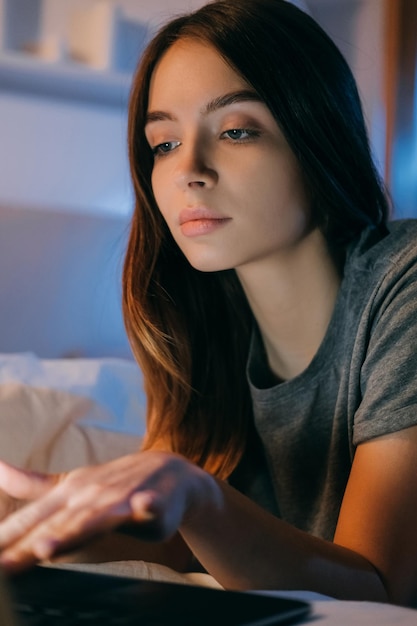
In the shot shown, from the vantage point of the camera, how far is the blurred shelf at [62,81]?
1891mm

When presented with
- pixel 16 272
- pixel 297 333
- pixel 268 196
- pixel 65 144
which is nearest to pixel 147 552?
pixel 297 333

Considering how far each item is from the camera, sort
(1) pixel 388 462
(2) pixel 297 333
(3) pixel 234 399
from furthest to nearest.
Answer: (3) pixel 234 399 → (2) pixel 297 333 → (1) pixel 388 462

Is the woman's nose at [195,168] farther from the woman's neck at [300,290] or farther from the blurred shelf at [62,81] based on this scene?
the blurred shelf at [62,81]

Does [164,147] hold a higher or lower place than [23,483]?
higher

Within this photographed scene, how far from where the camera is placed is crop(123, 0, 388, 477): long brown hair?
1.13 metres

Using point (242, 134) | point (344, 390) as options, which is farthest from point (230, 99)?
point (344, 390)

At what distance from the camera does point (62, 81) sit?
196 centimetres

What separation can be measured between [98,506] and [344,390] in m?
0.59

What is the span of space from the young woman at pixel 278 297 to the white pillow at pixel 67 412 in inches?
4.6

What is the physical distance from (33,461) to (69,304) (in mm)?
777

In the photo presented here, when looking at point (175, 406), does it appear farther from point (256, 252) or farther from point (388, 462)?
point (388, 462)

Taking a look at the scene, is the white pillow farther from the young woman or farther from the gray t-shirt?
the gray t-shirt

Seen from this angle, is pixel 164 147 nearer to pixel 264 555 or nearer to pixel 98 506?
pixel 264 555

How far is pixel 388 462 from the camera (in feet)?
3.03
